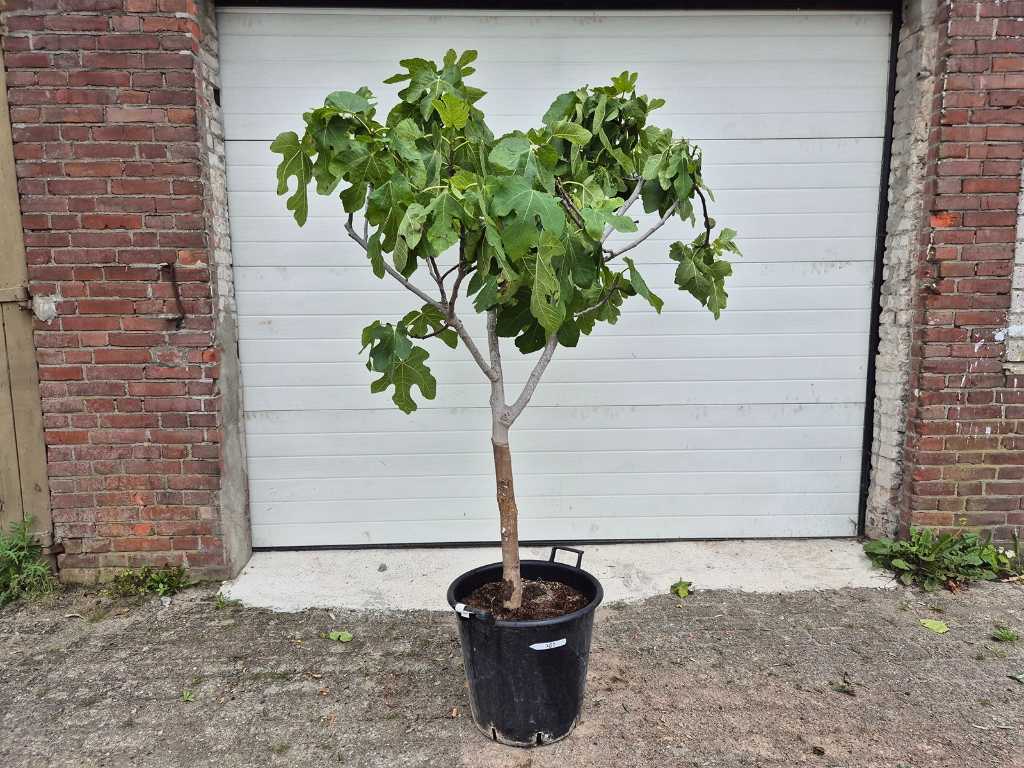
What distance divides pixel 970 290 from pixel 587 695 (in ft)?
9.31

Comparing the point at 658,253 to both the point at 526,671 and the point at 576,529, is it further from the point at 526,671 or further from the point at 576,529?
the point at 526,671

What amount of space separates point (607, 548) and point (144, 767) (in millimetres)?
2512

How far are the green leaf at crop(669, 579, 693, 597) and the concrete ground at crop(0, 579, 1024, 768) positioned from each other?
0.13 metres

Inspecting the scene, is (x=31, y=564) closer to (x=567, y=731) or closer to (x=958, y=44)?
(x=567, y=731)

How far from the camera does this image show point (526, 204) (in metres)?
1.81

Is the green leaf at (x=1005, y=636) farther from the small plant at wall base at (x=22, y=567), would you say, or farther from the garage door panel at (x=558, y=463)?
the small plant at wall base at (x=22, y=567)

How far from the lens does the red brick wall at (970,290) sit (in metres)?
3.42

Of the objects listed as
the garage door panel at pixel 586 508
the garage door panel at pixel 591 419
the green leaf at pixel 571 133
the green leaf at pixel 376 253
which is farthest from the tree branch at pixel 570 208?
the garage door panel at pixel 586 508

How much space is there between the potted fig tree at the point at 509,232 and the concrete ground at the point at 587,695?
1.15ft

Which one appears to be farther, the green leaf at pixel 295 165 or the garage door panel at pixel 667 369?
the garage door panel at pixel 667 369

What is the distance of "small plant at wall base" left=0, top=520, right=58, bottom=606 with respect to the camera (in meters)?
3.46

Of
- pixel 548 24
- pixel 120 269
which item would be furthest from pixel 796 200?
pixel 120 269

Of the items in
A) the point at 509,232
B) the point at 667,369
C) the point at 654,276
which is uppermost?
the point at 509,232

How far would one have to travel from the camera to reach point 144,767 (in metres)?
2.35
